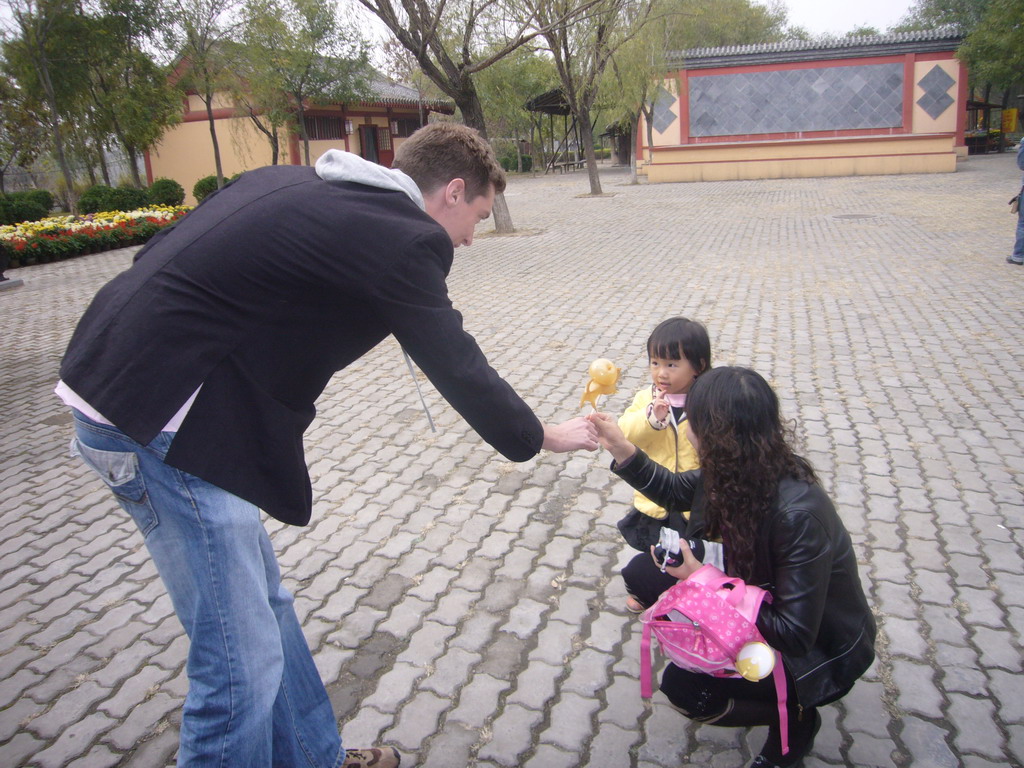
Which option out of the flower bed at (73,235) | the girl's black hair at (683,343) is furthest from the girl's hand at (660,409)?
the flower bed at (73,235)

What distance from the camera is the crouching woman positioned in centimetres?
187

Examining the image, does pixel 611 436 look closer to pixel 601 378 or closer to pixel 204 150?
pixel 601 378

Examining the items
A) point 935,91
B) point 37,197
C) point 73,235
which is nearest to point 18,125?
point 37,197

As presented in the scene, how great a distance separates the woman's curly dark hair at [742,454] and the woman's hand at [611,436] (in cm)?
32

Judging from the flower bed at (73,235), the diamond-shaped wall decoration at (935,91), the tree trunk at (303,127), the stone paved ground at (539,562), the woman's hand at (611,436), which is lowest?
Result: the stone paved ground at (539,562)

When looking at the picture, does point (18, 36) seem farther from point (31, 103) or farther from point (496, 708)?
point (496, 708)

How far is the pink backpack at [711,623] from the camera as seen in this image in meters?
1.77

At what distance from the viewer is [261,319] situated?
1556 millimetres

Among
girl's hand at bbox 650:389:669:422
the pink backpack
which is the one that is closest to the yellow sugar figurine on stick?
girl's hand at bbox 650:389:669:422

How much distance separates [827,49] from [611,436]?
26.3m

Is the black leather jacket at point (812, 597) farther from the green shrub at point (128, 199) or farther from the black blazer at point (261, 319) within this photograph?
the green shrub at point (128, 199)

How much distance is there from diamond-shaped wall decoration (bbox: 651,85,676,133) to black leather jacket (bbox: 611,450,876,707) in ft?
82.6

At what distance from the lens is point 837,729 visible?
7.48 ft

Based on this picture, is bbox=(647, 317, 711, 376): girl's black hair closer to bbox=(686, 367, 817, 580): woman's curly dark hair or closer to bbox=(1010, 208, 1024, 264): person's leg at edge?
bbox=(686, 367, 817, 580): woman's curly dark hair
